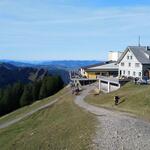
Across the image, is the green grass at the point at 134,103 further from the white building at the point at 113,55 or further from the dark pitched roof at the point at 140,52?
the white building at the point at 113,55

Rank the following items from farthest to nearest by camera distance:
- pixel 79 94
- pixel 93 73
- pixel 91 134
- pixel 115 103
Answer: pixel 93 73, pixel 79 94, pixel 115 103, pixel 91 134

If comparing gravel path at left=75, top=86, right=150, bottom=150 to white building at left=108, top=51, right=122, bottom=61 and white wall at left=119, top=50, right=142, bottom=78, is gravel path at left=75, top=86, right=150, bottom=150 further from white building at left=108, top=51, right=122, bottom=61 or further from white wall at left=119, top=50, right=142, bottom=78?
white building at left=108, top=51, right=122, bottom=61

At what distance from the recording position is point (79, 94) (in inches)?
3209

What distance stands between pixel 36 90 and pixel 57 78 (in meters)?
7.42

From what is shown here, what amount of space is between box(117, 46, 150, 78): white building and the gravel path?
1736 inches

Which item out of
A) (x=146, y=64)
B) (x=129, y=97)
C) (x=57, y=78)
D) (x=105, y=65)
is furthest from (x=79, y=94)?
(x=57, y=78)

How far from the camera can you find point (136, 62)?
86.0m

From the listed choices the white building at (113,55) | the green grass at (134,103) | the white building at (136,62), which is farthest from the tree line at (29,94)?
the green grass at (134,103)

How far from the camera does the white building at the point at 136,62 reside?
84.4 metres

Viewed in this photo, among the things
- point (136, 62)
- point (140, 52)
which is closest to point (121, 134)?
point (136, 62)

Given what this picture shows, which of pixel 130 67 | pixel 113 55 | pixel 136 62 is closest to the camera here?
pixel 136 62

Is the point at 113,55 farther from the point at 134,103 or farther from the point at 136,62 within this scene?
the point at 134,103

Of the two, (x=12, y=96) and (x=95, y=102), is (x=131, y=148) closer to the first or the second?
(x=95, y=102)

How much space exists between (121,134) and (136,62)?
55005 millimetres
